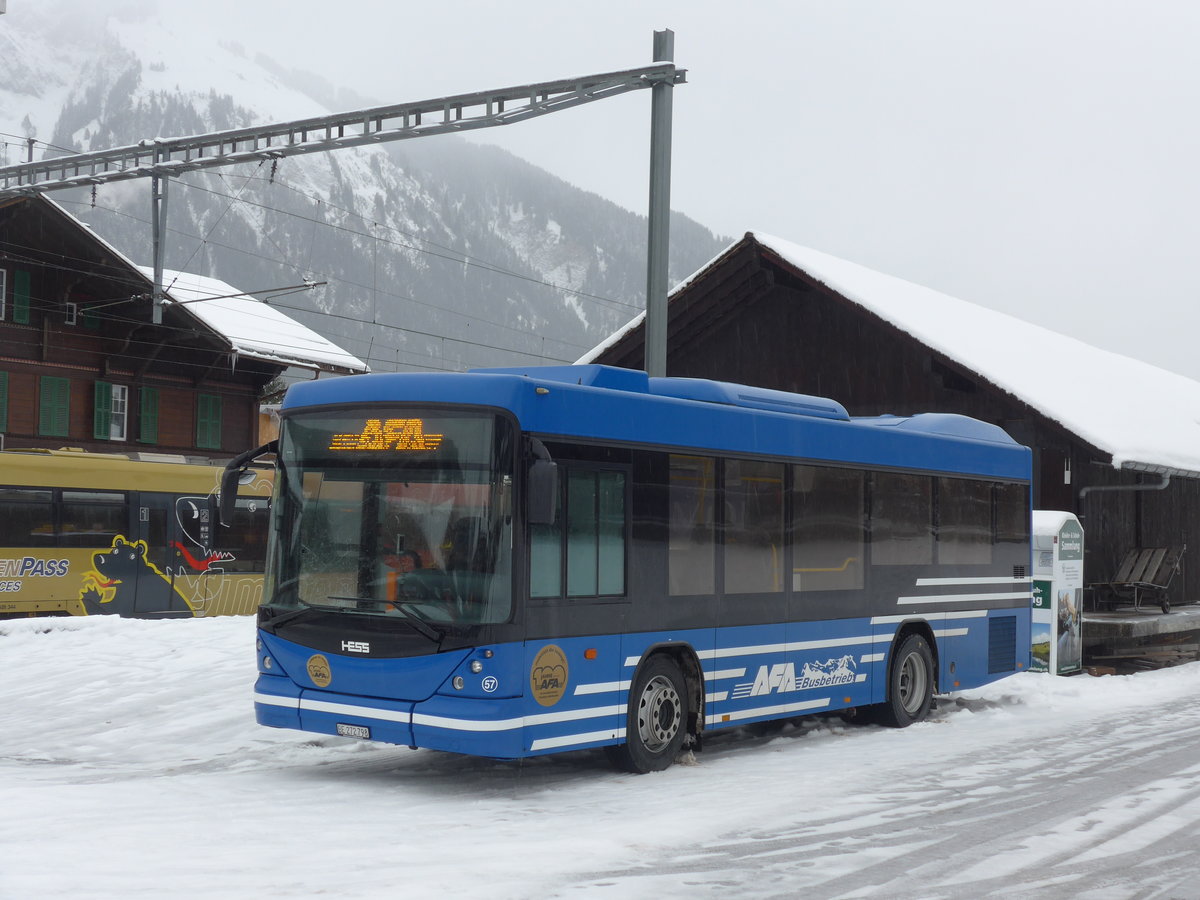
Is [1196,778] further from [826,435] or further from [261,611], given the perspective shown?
[261,611]

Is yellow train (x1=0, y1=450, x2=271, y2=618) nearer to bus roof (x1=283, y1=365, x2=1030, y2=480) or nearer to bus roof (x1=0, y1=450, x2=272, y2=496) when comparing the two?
bus roof (x1=0, y1=450, x2=272, y2=496)

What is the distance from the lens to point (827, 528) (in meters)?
12.0

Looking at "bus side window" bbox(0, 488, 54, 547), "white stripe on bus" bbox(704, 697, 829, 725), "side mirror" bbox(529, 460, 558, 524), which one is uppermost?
"side mirror" bbox(529, 460, 558, 524)

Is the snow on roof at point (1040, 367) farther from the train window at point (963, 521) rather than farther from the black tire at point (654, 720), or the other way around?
the black tire at point (654, 720)

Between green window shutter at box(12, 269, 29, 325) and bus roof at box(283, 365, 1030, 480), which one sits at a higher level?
green window shutter at box(12, 269, 29, 325)

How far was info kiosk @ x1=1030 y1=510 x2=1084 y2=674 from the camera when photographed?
705 inches

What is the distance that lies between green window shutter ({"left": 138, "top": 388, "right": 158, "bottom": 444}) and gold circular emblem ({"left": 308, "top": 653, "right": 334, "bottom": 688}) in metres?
32.3

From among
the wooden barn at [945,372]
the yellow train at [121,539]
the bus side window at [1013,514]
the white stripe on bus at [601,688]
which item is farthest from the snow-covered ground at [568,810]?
the wooden barn at [945,372]

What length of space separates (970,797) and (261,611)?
4.96m

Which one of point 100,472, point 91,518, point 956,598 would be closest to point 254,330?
point 100,472

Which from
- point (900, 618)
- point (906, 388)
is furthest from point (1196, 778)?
point (906, 388)

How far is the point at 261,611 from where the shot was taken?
9758 mm

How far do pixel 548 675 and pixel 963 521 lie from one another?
21.0 feet

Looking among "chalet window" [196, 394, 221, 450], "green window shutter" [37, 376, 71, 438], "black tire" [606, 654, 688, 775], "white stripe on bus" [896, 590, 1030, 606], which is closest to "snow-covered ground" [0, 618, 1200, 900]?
"black tire" [606, 654, 688, 775]
